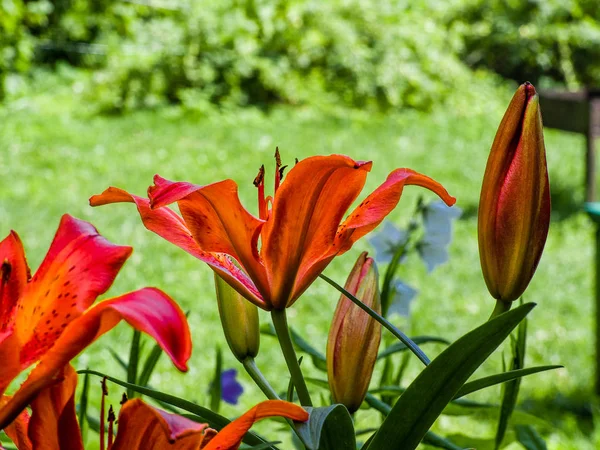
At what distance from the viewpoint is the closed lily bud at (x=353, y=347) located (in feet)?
1.73

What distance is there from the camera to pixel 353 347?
0.53 metres

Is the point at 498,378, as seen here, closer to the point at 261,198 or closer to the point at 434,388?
the point at 434,388

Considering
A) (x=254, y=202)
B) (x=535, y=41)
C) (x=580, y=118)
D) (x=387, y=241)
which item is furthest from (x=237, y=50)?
(x=387, y=241)

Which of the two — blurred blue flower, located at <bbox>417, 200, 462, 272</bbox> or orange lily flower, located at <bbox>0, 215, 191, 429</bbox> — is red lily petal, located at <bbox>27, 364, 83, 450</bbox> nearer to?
orange lily flower, located at <bbox>0, 215, 191, 429</bbox>

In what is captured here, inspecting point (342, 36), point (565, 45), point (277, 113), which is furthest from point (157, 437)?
point (565, 45)

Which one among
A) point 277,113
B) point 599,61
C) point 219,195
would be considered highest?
point 599,61

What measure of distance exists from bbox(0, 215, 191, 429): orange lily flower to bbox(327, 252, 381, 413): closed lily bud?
187mm

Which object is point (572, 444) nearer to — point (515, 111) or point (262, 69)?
point (515, 111)

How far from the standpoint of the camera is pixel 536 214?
18.7 inches

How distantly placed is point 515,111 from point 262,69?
655 centimetres

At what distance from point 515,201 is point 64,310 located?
0.75ft

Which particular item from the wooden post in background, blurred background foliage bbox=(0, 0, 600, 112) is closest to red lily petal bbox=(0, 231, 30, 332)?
the wooden post in background

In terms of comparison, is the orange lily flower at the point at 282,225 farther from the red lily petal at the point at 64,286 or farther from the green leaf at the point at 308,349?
the green leaf at the point at 308,349

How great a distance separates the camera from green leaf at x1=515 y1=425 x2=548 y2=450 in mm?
797
